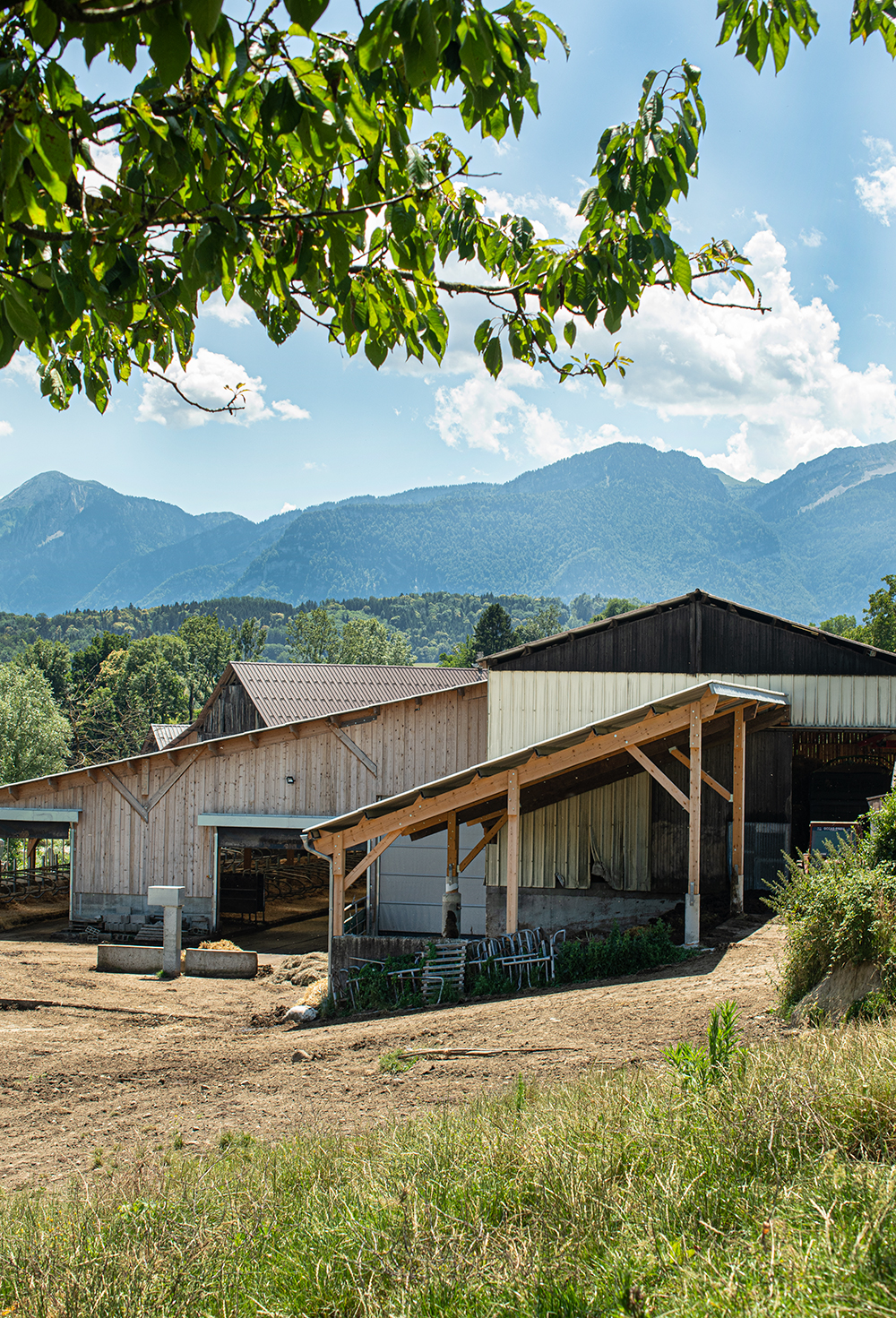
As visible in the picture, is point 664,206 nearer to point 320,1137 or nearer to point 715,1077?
point 715,1077

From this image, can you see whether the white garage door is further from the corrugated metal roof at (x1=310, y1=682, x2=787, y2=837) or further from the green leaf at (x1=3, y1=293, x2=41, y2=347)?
the green leaf at (x1=3, y1=293, x2=41, y2=347)

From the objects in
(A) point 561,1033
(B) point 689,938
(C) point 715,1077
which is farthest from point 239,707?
(C) point 715,1077

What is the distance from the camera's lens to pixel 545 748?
44.4ft

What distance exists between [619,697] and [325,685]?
47.8 ft

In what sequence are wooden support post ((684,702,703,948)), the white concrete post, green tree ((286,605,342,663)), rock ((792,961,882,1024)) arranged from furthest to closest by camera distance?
green tree ((286,605,342,663)), the white concrete post, wooden support post ((684,702,703,948)), rock ((792,961,882,1024))

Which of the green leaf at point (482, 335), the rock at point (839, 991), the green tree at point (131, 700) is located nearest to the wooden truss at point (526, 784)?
the rock at point (839, 991)

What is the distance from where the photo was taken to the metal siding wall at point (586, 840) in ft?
57.7

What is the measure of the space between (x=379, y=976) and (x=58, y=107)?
1218 cm

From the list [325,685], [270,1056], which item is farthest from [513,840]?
[325,685]

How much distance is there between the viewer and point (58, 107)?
10.2ft

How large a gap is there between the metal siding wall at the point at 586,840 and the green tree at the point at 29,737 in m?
37.4

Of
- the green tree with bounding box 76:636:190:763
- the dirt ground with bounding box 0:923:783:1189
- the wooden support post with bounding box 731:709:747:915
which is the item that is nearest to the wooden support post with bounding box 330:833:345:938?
the dirt ground with bounding box 0:923:783:1189

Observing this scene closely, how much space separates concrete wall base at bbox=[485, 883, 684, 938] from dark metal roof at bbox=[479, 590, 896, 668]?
15.2ft

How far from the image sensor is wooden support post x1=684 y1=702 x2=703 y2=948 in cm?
1331
